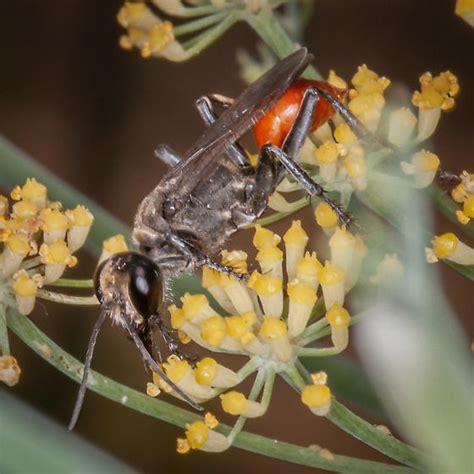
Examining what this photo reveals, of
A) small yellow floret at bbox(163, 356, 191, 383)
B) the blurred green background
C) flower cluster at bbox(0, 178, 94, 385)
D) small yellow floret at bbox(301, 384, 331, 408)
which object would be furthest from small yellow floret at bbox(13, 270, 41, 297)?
the blurred green background

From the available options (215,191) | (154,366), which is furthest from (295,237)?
(215,191)

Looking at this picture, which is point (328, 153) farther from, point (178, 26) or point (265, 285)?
point (178, 26)

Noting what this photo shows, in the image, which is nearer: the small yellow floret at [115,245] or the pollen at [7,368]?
the pollen at [7,368]

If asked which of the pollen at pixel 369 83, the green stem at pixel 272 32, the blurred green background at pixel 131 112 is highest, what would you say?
the pollen at pixel 369 83

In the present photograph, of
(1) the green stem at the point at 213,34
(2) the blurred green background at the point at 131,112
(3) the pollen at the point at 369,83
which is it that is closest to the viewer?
(3) the pollen at the point at 369,83

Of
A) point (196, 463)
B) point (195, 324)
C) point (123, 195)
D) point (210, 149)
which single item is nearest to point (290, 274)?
point (195, 324)

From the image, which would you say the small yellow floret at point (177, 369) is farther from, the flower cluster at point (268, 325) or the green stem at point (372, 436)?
the green stem at point (372, 436)

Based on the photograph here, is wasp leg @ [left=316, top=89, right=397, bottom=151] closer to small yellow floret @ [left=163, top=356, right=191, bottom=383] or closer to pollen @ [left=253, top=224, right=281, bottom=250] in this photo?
pollen @ [left=253, top=224, right=281, bottom=250]

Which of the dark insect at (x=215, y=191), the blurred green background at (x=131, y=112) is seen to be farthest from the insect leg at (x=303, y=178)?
the blurred green background at (x=131, y=112)
